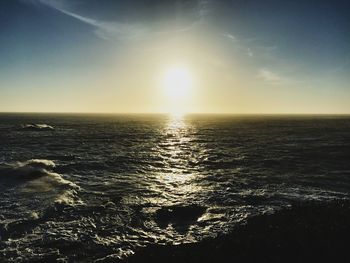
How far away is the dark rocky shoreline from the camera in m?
11.6

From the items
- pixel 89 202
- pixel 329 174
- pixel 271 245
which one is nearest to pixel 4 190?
pixel 89 202

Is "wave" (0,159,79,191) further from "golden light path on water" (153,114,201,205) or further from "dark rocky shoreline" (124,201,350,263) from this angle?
"dark rocky shoreline" (124,201,350,263)

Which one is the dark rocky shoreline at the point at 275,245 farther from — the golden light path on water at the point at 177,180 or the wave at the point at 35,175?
the wave at the point at 35,175

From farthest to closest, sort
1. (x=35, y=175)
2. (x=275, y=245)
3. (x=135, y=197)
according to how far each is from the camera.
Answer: (x=35, y=175), (x=135, y=197), (x=275, y=245)

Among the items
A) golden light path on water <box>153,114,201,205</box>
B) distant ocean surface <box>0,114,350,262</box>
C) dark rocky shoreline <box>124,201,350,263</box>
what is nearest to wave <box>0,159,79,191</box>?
distant ocean surface <box>0,114,350,262</box>

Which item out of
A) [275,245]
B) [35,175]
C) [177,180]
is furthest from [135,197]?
[35,175]

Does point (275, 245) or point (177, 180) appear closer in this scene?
point (275, 245)

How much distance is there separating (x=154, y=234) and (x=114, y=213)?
13.4 feet

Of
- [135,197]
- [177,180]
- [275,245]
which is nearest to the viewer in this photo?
[275,245]

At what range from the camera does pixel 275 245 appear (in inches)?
488

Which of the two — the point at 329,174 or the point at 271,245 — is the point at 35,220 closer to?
the point at 271,245

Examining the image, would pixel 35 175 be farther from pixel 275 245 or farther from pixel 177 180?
pixel 275 245

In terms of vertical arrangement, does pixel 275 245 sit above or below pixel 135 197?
above

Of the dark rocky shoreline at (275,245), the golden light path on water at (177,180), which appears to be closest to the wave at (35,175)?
the golden light path on water at (177,180)
